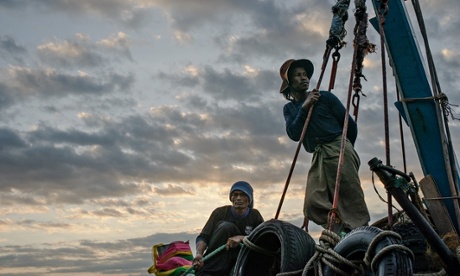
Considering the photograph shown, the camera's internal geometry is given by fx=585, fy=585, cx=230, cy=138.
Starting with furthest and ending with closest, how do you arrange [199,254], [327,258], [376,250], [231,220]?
[231,220], [199,254], [327,258], [376,250]

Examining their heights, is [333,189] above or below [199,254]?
above

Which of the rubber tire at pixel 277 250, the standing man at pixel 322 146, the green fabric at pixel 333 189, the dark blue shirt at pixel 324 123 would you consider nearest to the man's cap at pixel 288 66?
the standing man at pixel 322 146

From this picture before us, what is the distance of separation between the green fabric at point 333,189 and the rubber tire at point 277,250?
4.30 ft

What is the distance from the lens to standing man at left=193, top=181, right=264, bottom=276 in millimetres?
6184

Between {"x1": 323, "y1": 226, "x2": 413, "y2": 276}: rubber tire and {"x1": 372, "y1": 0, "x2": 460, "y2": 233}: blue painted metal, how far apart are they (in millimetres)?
1764

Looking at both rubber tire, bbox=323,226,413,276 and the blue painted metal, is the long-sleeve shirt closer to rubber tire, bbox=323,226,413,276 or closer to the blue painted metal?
the blue painted metal

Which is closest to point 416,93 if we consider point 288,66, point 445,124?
point 445,124

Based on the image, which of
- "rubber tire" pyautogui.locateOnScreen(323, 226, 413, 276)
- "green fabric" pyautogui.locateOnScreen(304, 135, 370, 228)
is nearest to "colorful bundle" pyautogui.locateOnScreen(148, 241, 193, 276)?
"green fabric" pyautogui.locateOnScreen(304, 135, 370, 228)

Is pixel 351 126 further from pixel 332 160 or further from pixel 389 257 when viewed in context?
pixel 389 257

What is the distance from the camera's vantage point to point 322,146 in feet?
19.9

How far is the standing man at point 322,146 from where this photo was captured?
19.0ft

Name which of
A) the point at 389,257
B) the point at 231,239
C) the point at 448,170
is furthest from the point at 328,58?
the point at 389,257

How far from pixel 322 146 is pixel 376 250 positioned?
271 centimetres

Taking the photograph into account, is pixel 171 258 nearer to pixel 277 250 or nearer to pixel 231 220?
pixel 231 220
